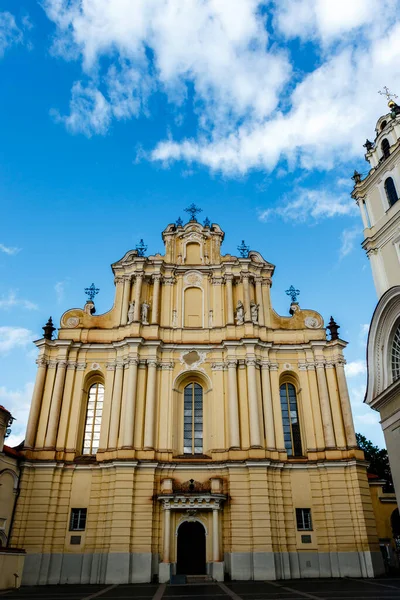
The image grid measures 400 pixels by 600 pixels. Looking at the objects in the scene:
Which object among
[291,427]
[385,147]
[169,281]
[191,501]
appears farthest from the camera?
[169,281]

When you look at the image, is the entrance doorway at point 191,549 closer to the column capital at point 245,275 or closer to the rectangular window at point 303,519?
the rectangular window at point 303,519

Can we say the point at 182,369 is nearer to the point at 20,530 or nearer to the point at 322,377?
the point at 322,377

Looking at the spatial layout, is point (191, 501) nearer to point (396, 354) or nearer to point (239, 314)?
point (239, 314)

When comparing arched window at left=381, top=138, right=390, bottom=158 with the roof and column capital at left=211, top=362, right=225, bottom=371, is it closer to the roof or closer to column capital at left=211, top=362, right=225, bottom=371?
column capital at left=211, top=362, right=225, bottom=371

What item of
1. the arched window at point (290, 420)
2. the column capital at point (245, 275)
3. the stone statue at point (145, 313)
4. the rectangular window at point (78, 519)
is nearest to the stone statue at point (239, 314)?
the column capital at point (245, 275)

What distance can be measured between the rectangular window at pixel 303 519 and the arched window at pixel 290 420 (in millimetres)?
2889

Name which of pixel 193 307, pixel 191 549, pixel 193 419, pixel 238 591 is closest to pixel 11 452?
pixel 193 419

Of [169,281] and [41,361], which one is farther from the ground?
[169,281]

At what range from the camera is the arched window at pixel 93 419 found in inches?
1005

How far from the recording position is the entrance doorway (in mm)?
22570

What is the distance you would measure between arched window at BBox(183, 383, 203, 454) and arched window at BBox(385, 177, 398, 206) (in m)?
14.3

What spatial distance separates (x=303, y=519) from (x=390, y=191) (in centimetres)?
1652

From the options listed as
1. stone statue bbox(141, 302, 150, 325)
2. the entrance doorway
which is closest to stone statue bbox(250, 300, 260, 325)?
stone statue bbox(141, 302, 150, 325)

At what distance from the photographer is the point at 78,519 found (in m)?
23.3
